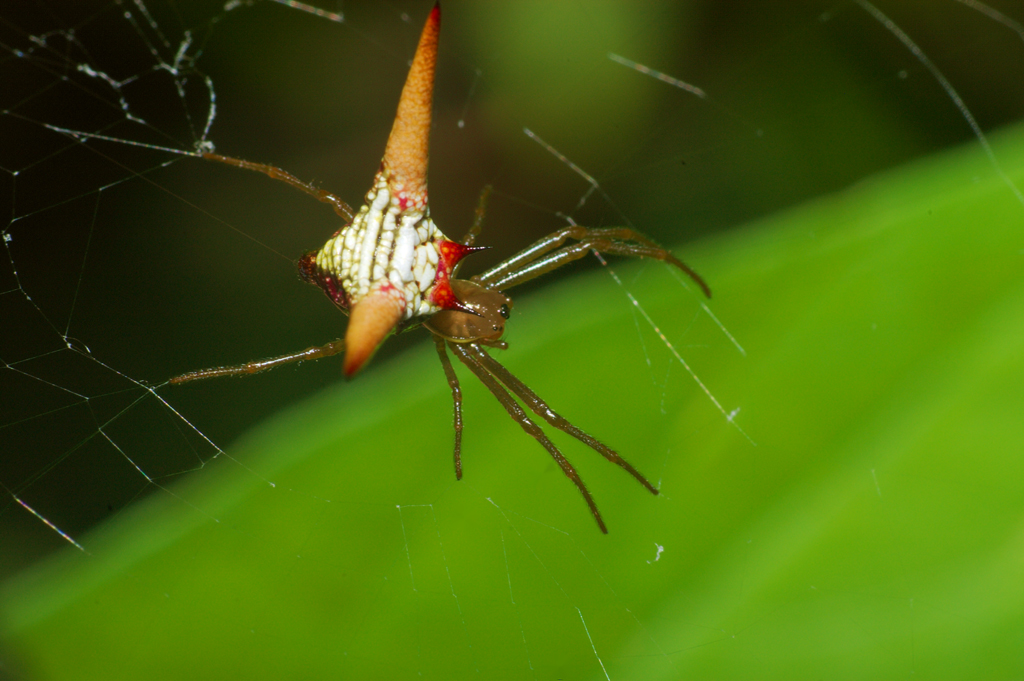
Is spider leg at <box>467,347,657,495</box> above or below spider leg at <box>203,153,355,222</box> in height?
below

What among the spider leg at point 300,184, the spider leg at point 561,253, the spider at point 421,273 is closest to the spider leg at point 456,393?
the spider at point 421,273

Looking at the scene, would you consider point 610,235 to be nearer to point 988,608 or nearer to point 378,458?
point 378,458

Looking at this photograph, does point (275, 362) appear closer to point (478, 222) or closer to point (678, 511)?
point (478, 222)

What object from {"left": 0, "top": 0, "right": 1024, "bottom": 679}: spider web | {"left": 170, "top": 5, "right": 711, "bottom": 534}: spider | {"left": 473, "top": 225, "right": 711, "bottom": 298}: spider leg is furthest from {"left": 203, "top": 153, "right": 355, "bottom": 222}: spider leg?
{"left": 473, "top": 225, "right": 711, "bottom": 298}: spider leg

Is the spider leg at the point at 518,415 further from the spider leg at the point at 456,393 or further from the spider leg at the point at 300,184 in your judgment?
the spider leg at the point at 300,184

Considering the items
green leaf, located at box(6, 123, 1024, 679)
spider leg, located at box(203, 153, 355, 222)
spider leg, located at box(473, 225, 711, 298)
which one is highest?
spider leg, located at box(203, 153, 355, 222)

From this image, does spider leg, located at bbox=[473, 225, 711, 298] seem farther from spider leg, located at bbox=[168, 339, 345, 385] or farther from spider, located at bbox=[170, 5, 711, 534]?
spider leg, located at bbox=[168, 339, 345, 385]

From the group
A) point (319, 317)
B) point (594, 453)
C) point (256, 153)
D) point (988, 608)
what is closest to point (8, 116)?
point (256, 153)

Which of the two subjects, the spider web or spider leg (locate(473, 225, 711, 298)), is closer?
the spider web
